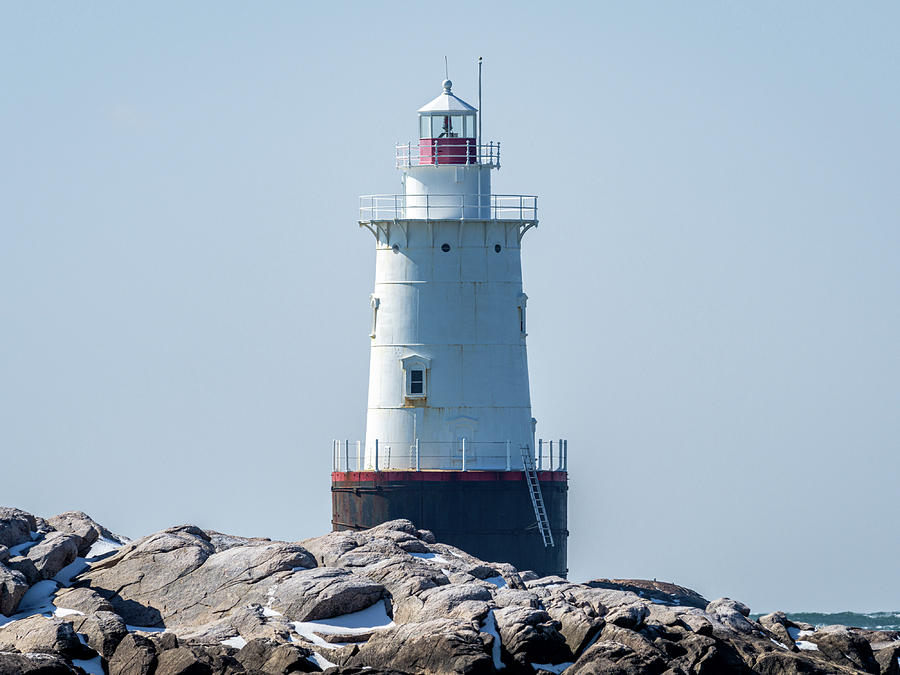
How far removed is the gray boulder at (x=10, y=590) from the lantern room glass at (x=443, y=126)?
17.8 metres

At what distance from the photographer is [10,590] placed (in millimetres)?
33531

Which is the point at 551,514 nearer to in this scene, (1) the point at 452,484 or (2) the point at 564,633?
(1) the point at 452,484

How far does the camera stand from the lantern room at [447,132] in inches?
1887

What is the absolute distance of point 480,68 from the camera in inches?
Result: 1927

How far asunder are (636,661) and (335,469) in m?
17.4

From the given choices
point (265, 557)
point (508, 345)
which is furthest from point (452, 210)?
point (265, 557)

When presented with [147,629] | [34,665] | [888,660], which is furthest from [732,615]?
[34,665]

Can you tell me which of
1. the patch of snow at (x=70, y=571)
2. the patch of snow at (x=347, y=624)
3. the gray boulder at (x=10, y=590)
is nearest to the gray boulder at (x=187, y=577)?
the patch of snow at (x=70, y=571)

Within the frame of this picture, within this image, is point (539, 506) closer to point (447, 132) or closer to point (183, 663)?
point (447, 132)

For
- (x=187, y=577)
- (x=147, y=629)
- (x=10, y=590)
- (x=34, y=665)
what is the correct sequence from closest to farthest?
(x=34, y=665) → (x=10, y=590) → (x=147, y=629) → (x=187, y=577)

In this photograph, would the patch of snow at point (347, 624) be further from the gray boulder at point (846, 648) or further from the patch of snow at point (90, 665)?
the gray boulder at point (846, 648)

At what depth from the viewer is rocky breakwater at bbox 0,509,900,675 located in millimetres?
31250

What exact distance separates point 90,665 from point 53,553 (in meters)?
5.30

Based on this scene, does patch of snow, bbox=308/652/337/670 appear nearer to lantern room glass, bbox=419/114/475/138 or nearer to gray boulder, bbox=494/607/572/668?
gray boulder, bbox=494/607/572/668
